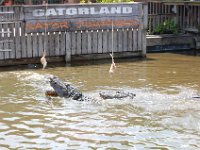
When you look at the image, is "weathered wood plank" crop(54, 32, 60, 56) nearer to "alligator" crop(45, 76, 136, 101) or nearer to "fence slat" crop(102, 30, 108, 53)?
"fence slat" crop(102, 30, 108, 53)

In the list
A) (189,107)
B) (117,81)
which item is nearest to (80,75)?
(117,81)

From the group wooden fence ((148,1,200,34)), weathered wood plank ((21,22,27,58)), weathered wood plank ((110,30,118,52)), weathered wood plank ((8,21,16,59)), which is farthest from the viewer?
wooden fence ((148,1,200,34))

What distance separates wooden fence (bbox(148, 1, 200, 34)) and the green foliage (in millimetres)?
272

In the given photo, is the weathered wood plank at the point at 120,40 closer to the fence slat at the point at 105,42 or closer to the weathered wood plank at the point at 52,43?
the fence slat at the point at 105,42

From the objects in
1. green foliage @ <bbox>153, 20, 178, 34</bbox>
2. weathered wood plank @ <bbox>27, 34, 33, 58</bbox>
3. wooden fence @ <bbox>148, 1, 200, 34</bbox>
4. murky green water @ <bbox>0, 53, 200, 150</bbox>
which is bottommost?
murky green water @ <bbox>0, 53, 200, 150</bbox>

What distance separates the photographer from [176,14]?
24641 mm

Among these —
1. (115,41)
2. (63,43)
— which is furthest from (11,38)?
(115,41)

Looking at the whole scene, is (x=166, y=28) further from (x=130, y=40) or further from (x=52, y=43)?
(x=52, y=43)

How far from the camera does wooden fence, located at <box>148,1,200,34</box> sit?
23.7 m

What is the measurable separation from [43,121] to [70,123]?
2.08 ft

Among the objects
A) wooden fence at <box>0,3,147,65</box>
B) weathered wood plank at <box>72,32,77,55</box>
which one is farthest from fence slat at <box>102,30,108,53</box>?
weathered wood plank at <box>72,32,77,55</box>

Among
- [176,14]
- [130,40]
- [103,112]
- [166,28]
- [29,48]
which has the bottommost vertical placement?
[103,112]

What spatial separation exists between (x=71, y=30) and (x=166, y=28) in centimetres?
584

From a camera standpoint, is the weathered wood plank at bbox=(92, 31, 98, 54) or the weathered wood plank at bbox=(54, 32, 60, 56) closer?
the weathered wood plank at bbox=(54, 32, 60, 56)
